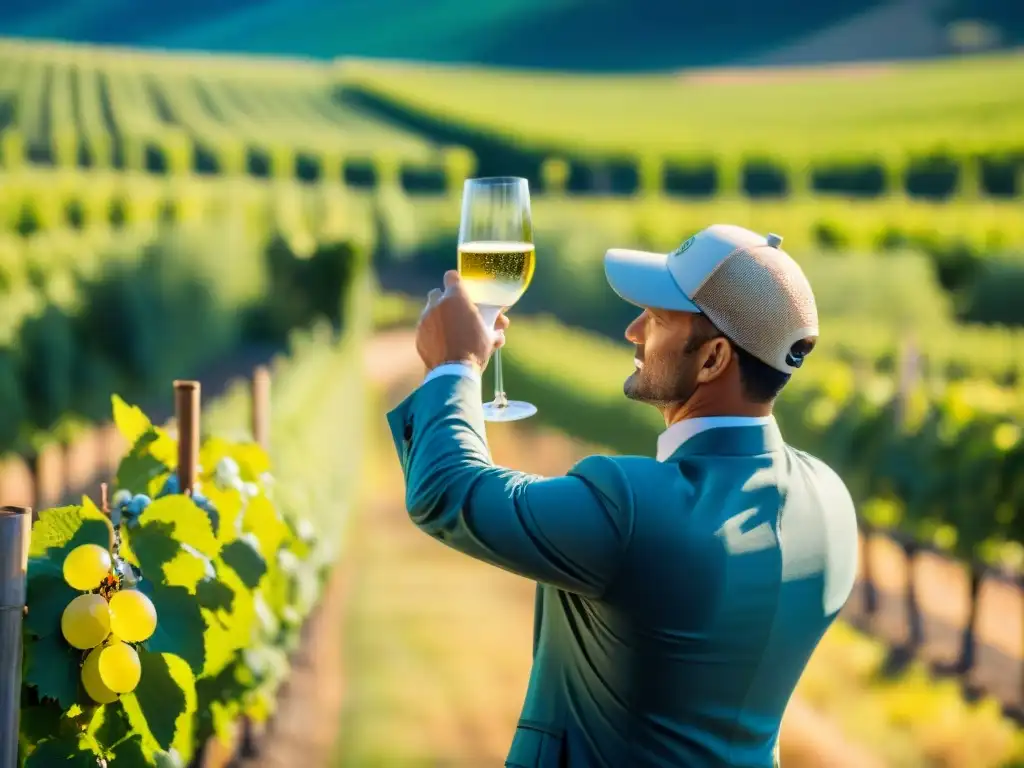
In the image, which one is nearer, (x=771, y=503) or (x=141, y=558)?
(x=771, y=503)

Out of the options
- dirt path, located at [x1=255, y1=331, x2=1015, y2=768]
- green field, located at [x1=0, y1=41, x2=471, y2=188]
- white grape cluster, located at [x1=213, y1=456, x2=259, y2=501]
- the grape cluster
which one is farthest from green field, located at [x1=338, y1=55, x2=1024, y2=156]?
the grape cluster

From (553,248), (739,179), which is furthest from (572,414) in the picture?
(739,179)

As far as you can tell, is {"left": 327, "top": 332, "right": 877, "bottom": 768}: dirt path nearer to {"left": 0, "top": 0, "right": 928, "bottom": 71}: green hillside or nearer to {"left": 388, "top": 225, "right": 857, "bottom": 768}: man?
{"left": 388, "top": 225, "right": 857, "bottom": 768}: man

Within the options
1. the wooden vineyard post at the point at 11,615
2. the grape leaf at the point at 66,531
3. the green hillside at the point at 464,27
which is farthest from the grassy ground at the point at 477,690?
the green hillside at the point at 464,27

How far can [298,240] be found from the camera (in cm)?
1641

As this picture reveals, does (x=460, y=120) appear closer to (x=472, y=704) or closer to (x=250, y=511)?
(x=472, y=704)

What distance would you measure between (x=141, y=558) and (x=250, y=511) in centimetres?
65

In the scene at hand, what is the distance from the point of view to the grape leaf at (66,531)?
1.78 meters

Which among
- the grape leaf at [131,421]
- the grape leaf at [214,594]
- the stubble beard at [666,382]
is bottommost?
the grape leaf at [214,594]

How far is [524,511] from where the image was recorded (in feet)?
4.23

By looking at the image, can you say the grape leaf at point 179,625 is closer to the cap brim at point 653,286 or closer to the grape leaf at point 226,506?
the grape leaf at point 226,506

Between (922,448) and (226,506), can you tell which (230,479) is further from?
(922,448)

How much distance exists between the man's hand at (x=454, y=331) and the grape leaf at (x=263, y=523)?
118 cm

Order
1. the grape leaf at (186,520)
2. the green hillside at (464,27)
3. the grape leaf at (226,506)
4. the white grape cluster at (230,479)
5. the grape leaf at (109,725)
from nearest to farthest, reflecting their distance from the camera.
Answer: the grape leaf at (109,725) → the grape leaf at (186,520) → the grape leaf at (226,506) → the white grape cluster at (230,479) → the green hillside at (464,27)
